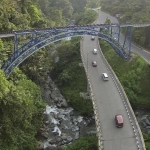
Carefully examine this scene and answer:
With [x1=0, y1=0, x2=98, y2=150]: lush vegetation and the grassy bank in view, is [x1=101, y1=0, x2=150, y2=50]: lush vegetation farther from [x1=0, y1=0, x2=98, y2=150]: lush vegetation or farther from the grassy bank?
[x1=0, y1=0, x2=98, y2=150]: lush vegetation

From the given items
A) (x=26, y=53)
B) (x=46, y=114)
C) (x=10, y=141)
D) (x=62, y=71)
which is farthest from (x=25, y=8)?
(x=10, y=141)

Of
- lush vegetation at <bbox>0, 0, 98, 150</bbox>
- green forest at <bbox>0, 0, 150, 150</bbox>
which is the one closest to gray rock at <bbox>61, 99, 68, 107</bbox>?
green forest at <bbox>0, 0, 150, 150</bbox>

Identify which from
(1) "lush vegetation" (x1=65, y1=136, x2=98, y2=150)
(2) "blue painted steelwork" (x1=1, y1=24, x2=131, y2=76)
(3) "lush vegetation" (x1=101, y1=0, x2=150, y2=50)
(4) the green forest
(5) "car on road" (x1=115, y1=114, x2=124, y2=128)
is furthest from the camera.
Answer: (3) "lush vegetation" (x1=101, y1=0, x2=150, y2=50)

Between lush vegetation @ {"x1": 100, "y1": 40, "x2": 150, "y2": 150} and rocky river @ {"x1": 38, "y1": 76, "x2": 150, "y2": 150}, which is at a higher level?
lush vegetation @ {"x1": 100, "y1": 40, "x2": 150, "y2": 150}

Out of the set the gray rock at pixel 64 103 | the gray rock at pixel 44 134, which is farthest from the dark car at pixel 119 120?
the gray rock at pixel 64 103

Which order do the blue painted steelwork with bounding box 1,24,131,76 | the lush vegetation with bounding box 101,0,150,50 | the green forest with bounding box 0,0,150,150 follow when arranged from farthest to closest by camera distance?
1. the lush vegetation with bounding box 101,0,150,50
2. the blue painted steelwork with bounding box 1,24,131,76
3. the green forest with bounding box 0,0,150,150

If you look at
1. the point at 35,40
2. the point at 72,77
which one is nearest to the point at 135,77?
the point at 72,77

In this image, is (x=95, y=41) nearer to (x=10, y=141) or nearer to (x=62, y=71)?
(x=62, y=71)
